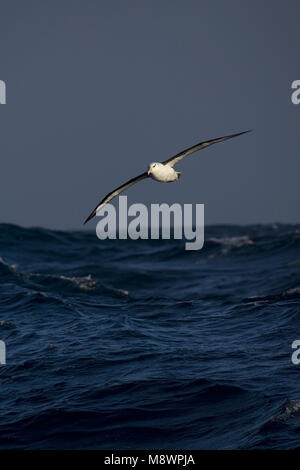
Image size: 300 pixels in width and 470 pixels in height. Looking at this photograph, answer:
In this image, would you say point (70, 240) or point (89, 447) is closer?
point (89, 447)

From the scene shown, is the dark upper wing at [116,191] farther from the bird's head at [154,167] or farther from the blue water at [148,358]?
the blue water at [148,358]

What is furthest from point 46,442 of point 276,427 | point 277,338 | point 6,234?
point 6,234

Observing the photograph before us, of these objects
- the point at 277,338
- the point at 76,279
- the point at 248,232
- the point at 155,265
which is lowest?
the point at 277,338

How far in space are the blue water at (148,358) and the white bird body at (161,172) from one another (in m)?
5.11

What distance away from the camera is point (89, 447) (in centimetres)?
1734

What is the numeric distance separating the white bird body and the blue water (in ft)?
16.8

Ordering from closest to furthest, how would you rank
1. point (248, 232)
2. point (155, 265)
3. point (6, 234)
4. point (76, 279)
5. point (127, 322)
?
point (127, 322) → point (76, 279) → point (155, 265) → point (6, 234) → point (248, 232)

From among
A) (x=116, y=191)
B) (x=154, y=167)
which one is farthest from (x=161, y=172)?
(x=116, y=191)

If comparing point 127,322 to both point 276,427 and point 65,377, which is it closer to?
point 65,377

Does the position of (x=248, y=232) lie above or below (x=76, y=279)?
above

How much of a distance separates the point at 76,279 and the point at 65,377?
15046 millimetres

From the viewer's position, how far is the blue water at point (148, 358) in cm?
1792

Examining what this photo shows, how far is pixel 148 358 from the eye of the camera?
22.5 metres

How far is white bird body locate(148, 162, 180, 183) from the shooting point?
22.8 m
